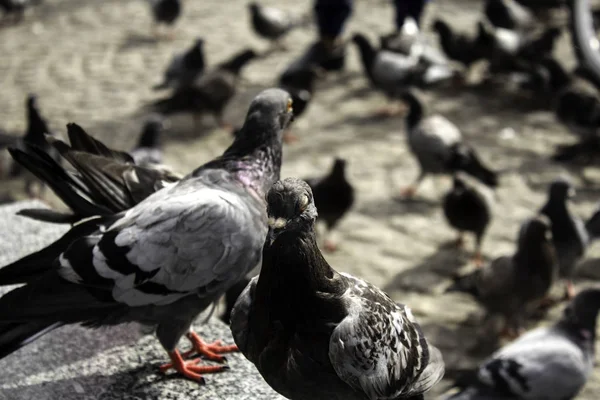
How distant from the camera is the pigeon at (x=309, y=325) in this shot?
8.27 feet

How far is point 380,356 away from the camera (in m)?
2.61

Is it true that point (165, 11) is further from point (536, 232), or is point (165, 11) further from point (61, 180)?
point (61, 180)

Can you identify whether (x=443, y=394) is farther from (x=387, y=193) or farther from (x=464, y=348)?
(x=387, y=193)

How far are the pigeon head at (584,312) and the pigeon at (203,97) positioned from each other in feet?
18.6

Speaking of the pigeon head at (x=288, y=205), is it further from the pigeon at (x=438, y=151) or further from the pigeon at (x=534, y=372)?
the pigeon at (x=438, y=151)

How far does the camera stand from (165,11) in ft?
41.7

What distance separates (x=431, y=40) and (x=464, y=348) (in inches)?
312

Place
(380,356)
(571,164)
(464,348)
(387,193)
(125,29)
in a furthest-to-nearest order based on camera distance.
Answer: (125,29), (571,164), (387,193), (464,348), (380,356)

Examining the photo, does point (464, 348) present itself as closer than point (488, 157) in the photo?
Yes

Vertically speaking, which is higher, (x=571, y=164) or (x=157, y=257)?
(x=157, y=257)

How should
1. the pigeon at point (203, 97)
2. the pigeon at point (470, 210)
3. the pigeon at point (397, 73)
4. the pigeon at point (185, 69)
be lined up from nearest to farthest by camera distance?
the pigeon at point (470, 210) → the pigeon at point (203, 97) → the pigeon at point (397, 73) → the pigeon at point (185, 69)

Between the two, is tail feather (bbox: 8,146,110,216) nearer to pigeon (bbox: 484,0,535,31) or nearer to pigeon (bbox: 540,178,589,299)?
pigeon (bbox: 540,178,589,299)

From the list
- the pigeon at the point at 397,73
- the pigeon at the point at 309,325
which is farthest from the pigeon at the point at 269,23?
the pigeon at the point at 309,325

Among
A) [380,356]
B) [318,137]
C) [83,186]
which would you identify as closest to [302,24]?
[318,137]
